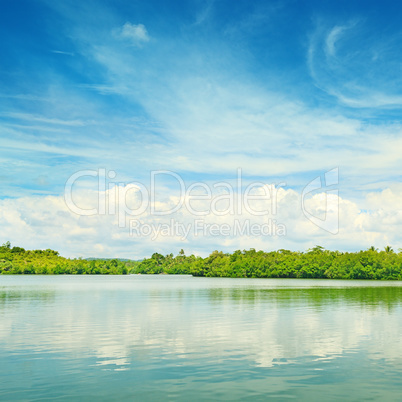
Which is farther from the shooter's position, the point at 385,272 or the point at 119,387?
the point at 385,272

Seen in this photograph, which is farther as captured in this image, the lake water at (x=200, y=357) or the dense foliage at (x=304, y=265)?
the dense foliage at (x=304, y=265)

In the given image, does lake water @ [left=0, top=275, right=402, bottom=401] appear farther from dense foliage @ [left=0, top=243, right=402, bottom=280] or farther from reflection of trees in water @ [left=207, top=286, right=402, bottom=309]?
dense foliage @ [left=0, top=243, right=402, bottom=280]

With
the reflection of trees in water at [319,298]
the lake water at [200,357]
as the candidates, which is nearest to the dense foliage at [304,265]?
the reflection of trees in water at [319,298]

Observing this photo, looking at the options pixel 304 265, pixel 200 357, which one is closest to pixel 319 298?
pixel 200 357

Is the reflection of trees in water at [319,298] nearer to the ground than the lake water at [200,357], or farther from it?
nearer to the ground

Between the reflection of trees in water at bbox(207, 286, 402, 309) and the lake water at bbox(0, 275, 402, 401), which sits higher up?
the lake water at bbox(0, 275, 402, 401)

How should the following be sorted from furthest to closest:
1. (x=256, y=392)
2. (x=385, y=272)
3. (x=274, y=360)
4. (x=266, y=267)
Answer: (x=266, y=267) → (x=385, y=272) → (x=274, y=360) → (x=256, y=392)

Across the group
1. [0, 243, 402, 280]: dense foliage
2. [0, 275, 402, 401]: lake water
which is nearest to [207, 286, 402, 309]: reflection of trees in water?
[0, 275, 402, 401]: lake water

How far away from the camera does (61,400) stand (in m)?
12.7

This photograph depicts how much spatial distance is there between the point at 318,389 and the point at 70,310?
2739cm

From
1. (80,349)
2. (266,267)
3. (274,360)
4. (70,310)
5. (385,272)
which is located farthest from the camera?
(266,267)

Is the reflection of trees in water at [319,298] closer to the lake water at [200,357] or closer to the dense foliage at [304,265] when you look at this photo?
the lake water at [200,357]

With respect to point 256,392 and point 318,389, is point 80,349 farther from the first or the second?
point 318,389

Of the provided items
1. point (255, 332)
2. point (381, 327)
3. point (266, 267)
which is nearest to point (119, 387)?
point (255, 332)
